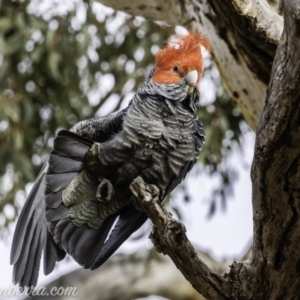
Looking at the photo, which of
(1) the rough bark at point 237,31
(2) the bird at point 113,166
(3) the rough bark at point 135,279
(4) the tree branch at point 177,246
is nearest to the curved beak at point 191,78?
(2) the bird at point 113,166

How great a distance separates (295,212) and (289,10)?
549 millimetres

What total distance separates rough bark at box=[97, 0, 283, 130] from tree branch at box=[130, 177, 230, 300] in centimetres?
58

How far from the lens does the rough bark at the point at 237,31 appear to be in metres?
2.02

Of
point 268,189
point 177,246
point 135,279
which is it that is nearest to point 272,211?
point 268,189

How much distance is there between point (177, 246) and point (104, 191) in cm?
38

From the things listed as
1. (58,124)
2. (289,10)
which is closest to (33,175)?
(58,124)

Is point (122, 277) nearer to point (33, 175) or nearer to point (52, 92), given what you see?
point (33, 175)

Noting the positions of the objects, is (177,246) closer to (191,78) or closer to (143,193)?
(143,193)

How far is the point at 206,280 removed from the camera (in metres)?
1.85

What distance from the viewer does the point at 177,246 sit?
1772mm

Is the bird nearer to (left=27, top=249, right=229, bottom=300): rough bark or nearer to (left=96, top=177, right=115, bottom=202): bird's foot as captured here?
(left=96, top=177, right=115, bottom=202): bird's foot

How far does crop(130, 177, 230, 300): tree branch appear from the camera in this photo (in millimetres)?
1762

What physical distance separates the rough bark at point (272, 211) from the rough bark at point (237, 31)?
0.41 metres

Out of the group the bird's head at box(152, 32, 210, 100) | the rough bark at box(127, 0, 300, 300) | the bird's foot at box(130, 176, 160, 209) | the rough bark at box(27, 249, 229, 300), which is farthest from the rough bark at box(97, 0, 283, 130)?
the rough bark at box(27, 249, 229, 300)
